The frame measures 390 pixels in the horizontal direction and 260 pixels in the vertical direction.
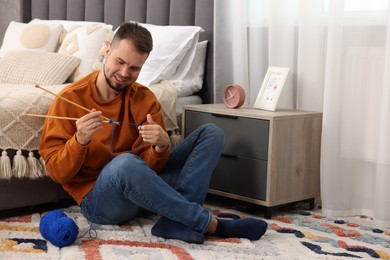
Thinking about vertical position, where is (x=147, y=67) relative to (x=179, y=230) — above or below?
above

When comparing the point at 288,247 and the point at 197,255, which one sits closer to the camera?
the point at 197,255

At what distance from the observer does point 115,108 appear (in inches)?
86.7

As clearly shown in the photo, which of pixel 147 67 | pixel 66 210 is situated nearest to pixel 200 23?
pixel 147 67

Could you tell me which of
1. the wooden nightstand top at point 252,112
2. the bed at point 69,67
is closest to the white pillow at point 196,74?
the bed at point 69,67

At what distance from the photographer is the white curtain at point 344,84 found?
2420 mm

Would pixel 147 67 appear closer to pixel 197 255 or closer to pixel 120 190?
pixel 120 190

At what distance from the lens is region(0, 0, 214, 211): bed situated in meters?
2.24

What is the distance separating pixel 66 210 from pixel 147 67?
774 mm

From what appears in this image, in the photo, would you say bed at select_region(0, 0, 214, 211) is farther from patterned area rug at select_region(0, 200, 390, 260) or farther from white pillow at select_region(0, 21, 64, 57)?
patterned area rug at select_region(0, 200, 390, 260)

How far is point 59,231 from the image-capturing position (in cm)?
191

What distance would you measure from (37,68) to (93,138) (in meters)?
0.89

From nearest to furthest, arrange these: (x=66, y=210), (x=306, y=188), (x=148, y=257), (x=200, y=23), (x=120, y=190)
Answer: (x=148, y=257) → (x=120, y=190) → (x=66, y=210) → (x=306, y=188) → (x=200, y=23)

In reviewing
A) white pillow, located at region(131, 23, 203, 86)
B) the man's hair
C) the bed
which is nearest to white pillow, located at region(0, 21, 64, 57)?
the bed

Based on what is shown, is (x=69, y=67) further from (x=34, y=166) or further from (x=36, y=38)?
(x=34, y=166)
